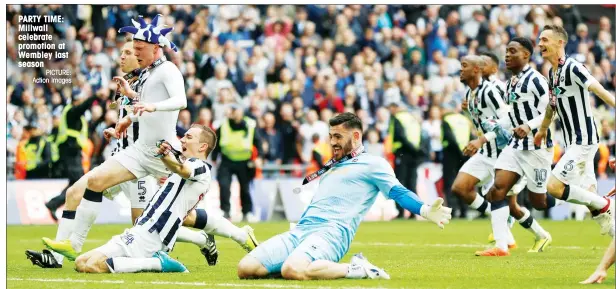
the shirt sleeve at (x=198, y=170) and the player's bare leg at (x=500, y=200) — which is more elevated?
the shirt sleeve at (x=198, y=170)

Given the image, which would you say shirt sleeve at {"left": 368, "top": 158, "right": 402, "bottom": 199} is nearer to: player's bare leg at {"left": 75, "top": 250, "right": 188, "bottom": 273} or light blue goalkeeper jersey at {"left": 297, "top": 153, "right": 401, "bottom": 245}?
light blue goalkeeper jersey at {"left": 297, "top": 153, "right": 401, "bottom": 245}

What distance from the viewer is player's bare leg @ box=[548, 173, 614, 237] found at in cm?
1288

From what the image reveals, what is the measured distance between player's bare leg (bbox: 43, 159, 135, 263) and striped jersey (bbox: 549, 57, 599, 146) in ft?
14.4

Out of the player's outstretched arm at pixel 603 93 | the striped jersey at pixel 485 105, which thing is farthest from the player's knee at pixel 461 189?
the player's outstretched arm at pixel 603 93

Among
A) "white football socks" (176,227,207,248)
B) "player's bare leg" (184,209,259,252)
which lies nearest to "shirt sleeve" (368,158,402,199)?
"player's bare leg" (184,209,259,252)

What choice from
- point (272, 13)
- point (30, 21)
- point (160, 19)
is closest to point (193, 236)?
point (160, 19)

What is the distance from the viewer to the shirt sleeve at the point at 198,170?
10.7 metres

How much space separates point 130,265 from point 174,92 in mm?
1674

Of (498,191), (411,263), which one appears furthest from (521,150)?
(411,263)

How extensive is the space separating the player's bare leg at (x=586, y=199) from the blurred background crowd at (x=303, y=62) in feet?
34.0

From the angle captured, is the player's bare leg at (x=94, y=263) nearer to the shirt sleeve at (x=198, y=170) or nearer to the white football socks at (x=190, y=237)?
the shirt sleeve at (x=198, y=170)

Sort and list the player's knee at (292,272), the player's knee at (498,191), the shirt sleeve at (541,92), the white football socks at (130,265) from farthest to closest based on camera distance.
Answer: the player's knee at (498,191) → the shirt sleeve at (541,92) → the white football socks at (130,265) → the player's knee at (292,272)

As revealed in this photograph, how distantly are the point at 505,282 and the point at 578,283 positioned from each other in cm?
59

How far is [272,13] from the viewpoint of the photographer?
2744cm
